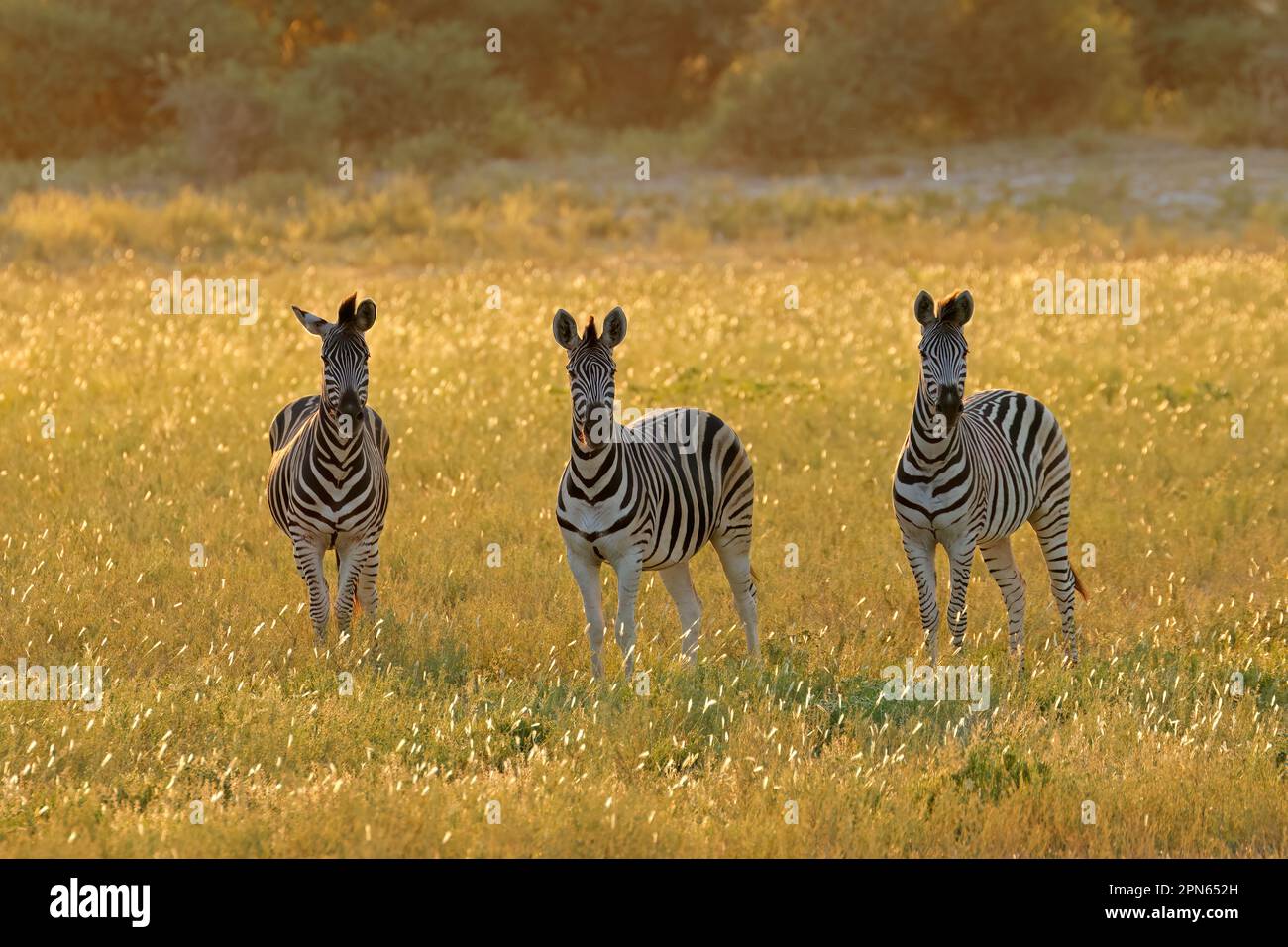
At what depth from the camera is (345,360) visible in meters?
9.15

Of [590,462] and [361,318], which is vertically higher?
[361,318]

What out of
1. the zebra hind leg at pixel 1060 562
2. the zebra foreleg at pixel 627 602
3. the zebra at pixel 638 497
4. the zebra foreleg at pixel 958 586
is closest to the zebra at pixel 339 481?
the zebra at pixel 638 497

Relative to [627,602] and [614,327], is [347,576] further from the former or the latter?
[614,327]

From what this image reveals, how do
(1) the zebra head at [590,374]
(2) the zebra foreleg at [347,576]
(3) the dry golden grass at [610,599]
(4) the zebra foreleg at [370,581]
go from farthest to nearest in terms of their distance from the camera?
(4) the zebra foreleg at [370,581] → (2) the zebra foreleg at [347,576] → (1) the zebra head at [590,374] → (3) the dry golden grass at [610,599]

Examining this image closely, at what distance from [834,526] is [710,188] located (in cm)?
2716

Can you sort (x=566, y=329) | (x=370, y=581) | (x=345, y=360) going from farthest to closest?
(x=370, y=581) < (x=345, y=360) < (x=566, y=329)

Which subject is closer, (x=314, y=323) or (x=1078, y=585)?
(x=314, y=323)

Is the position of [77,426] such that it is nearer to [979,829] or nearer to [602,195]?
[979,829]

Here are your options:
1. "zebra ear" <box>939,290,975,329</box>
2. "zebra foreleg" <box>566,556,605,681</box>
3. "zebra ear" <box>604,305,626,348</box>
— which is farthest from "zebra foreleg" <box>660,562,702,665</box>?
"zebra ear" <box>939,290,975,329</box>

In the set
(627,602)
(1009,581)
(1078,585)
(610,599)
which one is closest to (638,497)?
(627,602)

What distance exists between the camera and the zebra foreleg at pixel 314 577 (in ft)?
31.6

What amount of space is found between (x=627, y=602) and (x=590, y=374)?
1.35 metres

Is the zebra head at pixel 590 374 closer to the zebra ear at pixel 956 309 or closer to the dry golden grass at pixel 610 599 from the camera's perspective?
the dry golden grass at pixel 610 599

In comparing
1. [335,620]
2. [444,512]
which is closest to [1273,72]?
[444,512]
